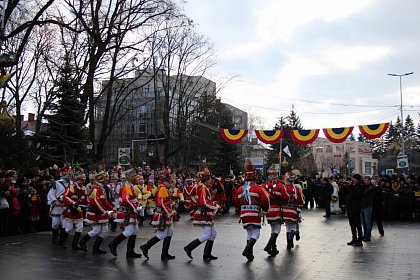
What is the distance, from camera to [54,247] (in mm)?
12555

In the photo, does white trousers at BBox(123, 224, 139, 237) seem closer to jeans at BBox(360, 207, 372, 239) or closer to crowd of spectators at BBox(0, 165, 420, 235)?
crowd of spectators at BBox(0, 165, 420, 235)

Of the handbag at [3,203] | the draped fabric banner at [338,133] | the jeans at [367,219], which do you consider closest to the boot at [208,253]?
the jeans at [367,219]

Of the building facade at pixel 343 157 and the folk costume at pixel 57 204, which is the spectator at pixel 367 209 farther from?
the building facade at pixel 343 157

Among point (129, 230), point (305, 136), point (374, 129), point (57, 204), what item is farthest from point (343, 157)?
point (129, 230)

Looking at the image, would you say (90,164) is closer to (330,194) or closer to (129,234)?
(330,194)

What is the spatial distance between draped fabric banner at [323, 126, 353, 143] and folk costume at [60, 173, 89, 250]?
17.9 meters

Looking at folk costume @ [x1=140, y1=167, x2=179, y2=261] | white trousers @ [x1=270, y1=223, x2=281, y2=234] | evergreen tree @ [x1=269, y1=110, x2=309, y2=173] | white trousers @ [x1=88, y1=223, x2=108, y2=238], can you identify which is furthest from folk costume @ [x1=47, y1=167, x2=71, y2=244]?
evergreen tree @ [x1=269, y1=110, x2=309, y2=173]

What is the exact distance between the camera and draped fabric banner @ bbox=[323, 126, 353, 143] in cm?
2703

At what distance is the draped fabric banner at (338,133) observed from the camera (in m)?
27.0

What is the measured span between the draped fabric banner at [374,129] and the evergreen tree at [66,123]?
15492 millimetres

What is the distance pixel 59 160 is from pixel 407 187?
17545mm

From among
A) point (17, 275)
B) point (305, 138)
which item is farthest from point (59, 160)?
point (17, 275)

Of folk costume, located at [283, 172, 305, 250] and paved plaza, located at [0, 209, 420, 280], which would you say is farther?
folk costume, located at [283, 172, 305, 250]

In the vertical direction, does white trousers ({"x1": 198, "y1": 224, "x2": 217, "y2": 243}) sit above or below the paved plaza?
above
